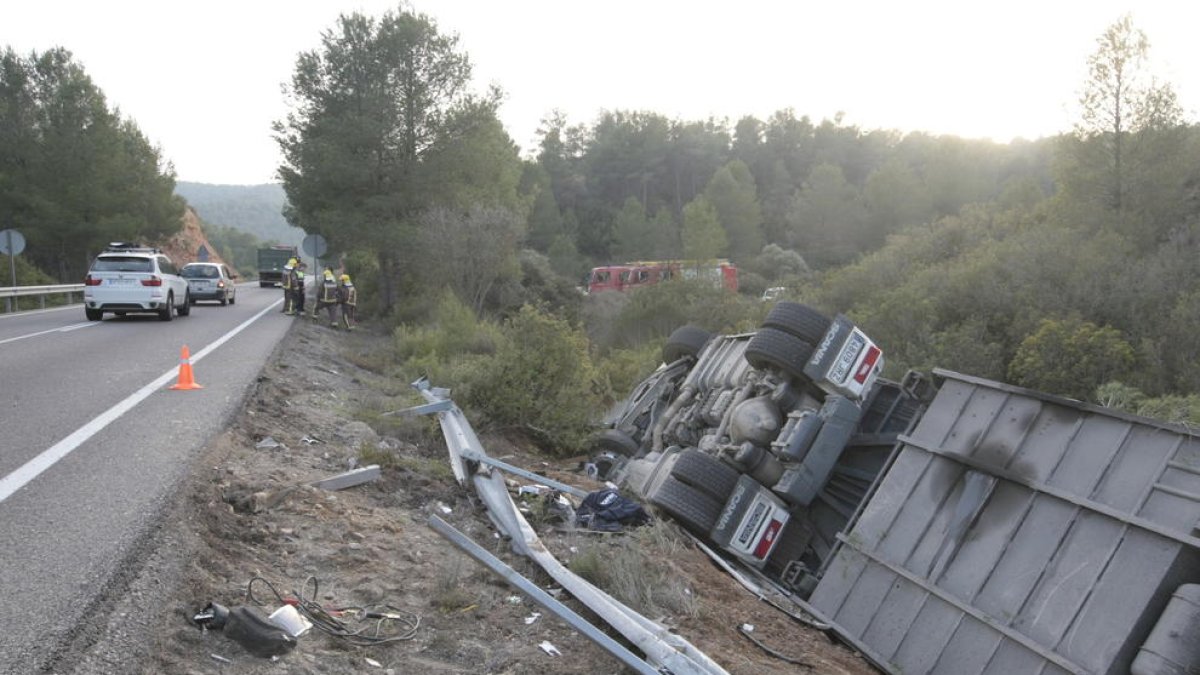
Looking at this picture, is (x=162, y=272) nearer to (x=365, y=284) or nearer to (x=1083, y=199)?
(x=365, y=284)

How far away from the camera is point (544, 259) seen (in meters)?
39.5

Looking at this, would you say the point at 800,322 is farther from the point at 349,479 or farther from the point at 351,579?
the point at 351,579

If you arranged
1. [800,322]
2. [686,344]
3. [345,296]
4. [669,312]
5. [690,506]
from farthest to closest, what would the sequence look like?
[669,312], [345,296], [686,344], [800,322], [690,506]

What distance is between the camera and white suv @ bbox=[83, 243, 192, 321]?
1961cm

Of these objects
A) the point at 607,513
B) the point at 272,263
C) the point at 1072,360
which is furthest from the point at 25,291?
the point at 272,263

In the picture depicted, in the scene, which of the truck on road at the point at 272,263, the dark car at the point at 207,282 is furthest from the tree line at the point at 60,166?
the dark car at the point at 207,282

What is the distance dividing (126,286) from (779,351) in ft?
52.3

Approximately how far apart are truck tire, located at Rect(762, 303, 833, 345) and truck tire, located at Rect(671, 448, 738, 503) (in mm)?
1582

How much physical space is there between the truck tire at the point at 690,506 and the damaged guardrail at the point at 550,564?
1.42 m

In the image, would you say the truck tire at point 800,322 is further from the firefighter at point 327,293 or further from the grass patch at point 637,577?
the firefighter at point 327,293

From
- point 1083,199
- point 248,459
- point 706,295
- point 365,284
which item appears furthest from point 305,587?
point 365,284

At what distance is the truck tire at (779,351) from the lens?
9047 millimetres

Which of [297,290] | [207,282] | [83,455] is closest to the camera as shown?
[83,455]

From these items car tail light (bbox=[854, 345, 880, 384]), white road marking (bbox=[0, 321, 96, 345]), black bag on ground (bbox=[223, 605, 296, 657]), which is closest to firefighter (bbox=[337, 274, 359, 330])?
white road marking (bbox=[0, 321, 96, 345])
